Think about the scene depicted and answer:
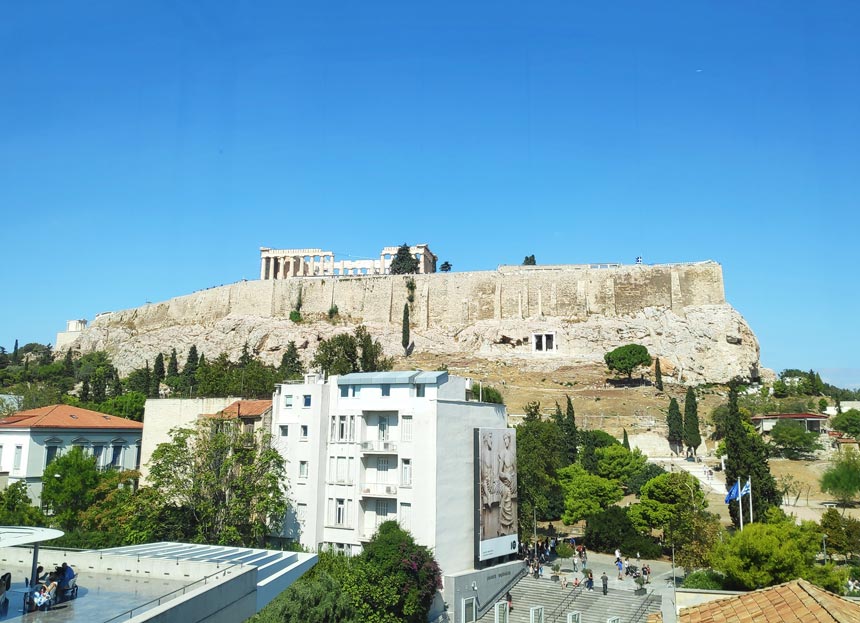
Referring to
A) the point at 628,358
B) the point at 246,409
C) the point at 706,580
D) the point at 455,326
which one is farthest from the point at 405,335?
the point at 706,580

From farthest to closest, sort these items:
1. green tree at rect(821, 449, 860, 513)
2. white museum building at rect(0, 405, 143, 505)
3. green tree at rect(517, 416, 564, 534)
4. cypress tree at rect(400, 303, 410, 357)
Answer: cypress tree at rect(400, 303, 410, 357), green tree at rect(821, 449, 860, 513), green tree at rect(517, 416, 564, 534), white museum building at rect(0, 405, 143, 505)

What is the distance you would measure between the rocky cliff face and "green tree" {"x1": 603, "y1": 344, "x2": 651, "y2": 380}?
15.2ft

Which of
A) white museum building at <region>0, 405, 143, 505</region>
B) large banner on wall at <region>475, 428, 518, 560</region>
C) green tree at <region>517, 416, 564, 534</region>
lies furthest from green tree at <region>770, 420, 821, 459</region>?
white museum building at <region>0, 405, 143, 505</region>

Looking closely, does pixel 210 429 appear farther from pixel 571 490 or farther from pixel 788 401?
pixel 788 401

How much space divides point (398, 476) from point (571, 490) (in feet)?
47.7

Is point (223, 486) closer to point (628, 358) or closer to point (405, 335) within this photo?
point (628, 358)

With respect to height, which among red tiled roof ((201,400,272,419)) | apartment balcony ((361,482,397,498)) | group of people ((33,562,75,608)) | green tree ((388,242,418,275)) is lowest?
group of people ((33,562,75,608))

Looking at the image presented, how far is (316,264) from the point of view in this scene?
11081 cm

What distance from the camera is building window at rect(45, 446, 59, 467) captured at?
39125 mm

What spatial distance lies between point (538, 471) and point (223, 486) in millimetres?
17110

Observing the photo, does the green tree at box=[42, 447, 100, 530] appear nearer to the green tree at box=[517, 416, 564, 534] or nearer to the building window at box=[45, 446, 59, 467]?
the building window at box=[45, 446, 59, 467]

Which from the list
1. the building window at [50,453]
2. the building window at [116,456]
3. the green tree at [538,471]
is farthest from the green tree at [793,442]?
the building window at [50,453]

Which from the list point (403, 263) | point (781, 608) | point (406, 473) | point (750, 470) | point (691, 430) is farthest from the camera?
point (403, 263)

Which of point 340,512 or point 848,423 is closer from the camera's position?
point 340,512
